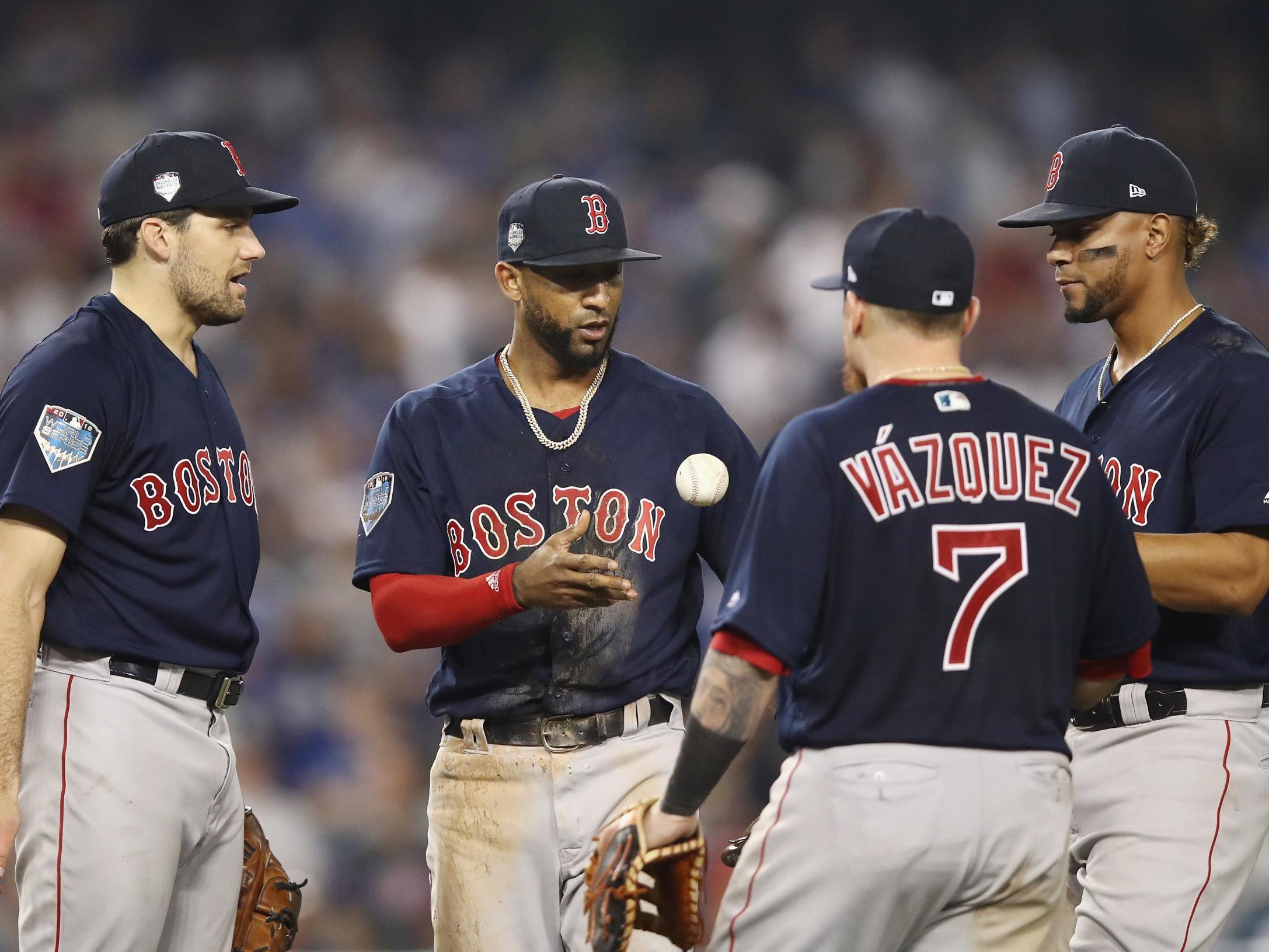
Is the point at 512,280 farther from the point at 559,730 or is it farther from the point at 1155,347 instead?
the point at 1155,347

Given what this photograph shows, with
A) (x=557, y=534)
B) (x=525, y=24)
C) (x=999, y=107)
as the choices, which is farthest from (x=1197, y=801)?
(x=525, y=24)

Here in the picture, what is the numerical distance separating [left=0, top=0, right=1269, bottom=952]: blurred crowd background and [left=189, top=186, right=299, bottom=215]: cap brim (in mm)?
3238

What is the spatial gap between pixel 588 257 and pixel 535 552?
0.69 m

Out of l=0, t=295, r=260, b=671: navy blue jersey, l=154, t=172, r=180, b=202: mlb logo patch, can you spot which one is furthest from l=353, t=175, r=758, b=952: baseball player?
l=154, t=172, r=180, b=202: mlb logo patch

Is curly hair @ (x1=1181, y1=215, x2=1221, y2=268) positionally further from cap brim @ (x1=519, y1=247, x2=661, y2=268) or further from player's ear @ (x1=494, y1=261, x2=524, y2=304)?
player's ear @ (x1=494, y1=261, x2=524, y2=304)

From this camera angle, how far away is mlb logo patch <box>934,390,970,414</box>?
242cm

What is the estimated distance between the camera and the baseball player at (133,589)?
290cm

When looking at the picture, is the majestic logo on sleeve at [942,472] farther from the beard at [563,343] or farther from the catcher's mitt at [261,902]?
the catcher's mitt at [261,902]

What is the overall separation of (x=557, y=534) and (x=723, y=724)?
0.60 metres

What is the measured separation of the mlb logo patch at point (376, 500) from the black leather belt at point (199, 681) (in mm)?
457

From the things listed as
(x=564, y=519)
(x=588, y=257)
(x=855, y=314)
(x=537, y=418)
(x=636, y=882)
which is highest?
(x=588, y=257)

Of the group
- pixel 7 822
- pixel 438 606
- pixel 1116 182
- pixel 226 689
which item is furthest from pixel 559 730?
pixel 1116 182

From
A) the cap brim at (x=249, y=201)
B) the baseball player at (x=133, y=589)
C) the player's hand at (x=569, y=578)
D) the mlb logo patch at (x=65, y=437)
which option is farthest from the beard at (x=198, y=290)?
the player's hand at (x=569, y=578)

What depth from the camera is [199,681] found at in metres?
3.14
